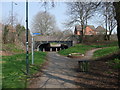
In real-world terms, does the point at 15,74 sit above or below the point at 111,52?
below

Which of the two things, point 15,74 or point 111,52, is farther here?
point 111,52

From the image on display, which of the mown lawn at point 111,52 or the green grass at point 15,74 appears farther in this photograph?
the mown lawn at point 111,52

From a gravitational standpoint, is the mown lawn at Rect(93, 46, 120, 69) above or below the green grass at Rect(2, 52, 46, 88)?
above

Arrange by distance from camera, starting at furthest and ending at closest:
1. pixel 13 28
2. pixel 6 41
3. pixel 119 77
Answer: pixel 13 28
pixel 6 41
pixel 119 77

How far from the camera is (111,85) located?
5410 millimetres

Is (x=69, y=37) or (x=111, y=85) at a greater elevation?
(x=69, y=37)

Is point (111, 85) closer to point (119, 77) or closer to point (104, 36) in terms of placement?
point (119, 77)

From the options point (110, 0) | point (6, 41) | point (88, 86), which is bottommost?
point (88, 86)

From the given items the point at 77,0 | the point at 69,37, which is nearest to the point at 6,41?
the point at 69,37

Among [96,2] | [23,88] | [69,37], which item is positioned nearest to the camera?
[23,88]

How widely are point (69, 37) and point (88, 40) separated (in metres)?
5.39

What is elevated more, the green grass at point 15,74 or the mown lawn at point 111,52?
the mown lawn at point 111,52

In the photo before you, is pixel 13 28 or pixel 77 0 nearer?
pixel 77 0

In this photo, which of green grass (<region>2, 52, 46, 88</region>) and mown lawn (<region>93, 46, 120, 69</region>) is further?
mown lawn (<region>93, 46, 120, 69</region>)
